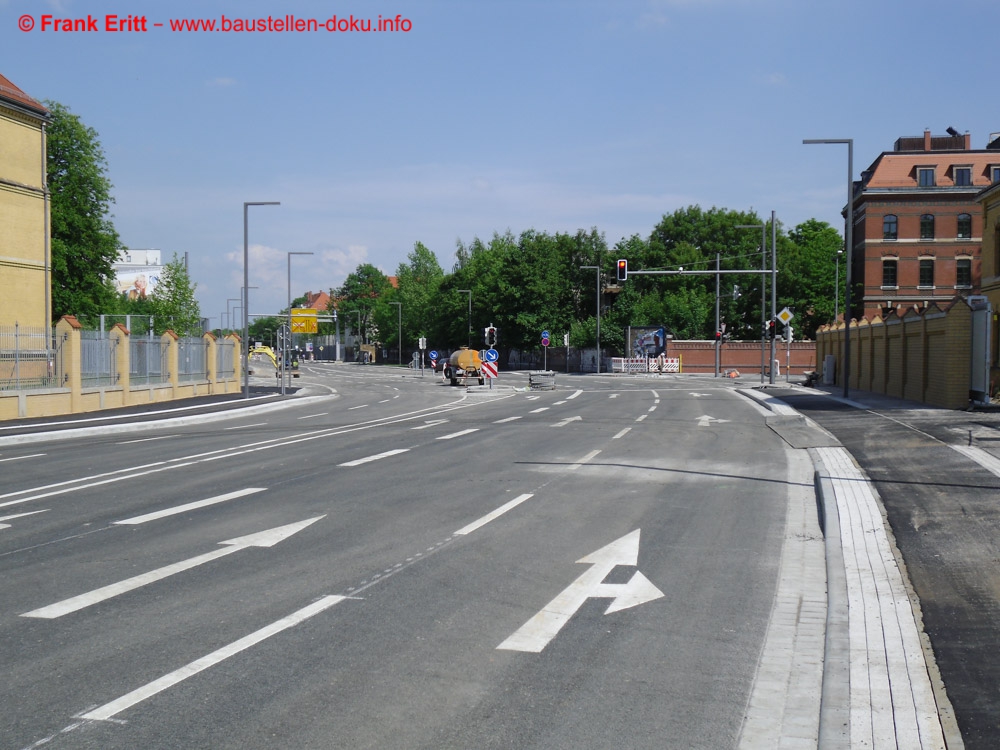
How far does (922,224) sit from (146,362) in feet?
200

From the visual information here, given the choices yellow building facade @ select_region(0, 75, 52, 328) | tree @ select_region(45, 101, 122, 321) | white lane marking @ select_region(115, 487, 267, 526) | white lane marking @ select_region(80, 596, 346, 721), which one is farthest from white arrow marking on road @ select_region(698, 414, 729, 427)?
tree @ select_region(45, 101, 122, 321)

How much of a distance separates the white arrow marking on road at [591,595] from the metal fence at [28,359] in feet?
77.7

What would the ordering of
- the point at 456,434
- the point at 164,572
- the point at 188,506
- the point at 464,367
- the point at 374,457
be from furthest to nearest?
the point at 464,367
the point at 456,434
the point at 374,457
the point at 188,506
the point at 164,572

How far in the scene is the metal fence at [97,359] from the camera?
101ft

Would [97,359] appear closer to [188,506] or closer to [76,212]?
[188,506]

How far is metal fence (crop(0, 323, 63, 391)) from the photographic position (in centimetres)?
2736

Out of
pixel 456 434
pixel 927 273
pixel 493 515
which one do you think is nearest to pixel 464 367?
pixel 456 434

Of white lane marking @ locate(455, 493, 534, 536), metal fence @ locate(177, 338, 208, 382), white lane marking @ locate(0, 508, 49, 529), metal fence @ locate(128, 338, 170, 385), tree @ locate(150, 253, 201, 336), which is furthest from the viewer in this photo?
tree @ locate(150, 253, 201, 336)

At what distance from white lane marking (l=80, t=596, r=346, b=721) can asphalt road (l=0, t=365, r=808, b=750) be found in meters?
0.02

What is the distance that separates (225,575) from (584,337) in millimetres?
75824

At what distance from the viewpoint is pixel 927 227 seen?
2918 inches

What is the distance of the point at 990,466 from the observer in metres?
13.8

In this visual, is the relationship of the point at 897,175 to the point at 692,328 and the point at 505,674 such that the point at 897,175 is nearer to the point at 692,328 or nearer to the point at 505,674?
the point at 692,328

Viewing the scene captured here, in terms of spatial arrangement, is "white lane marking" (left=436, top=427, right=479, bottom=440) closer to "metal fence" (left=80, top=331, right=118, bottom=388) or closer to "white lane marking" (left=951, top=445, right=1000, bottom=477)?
"white lane marking" (left=951, top=445, right=1000, bottom=477)
